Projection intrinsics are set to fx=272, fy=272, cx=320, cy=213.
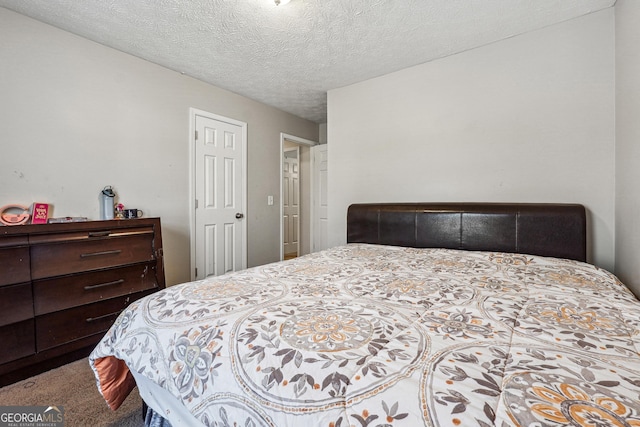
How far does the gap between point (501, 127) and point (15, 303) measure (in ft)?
12.1

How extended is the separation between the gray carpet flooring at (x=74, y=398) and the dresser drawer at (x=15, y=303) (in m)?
0.42

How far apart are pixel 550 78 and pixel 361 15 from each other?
5.05 feet

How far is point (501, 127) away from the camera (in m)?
2.30

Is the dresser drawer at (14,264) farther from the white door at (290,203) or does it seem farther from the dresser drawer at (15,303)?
the white door at (290,203)

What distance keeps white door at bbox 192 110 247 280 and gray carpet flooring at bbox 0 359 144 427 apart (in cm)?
137

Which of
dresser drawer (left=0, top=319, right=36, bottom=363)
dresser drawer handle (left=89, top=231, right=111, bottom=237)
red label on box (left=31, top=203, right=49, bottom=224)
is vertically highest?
red label on box (left=31, top=203, right=49, bottom=224)

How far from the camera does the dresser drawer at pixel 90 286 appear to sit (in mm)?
1782

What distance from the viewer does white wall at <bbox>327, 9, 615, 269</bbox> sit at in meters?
1.97

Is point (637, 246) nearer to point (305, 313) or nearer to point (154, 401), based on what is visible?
point (305, 313)

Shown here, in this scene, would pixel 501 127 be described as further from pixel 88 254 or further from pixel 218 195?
pixel 88 254

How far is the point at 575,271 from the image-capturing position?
4.96ft

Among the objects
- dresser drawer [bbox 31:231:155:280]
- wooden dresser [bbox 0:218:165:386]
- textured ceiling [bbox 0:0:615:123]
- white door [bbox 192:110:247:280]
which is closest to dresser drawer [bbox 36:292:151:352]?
wooden dresser [bbox 0:218:165:386]

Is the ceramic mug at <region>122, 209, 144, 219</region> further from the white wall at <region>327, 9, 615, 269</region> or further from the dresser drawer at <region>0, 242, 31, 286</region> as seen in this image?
the white wall at <region>327, 9, 615, 269</region>

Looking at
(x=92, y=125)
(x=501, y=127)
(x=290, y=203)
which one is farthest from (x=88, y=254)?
(x=290, y=203)
